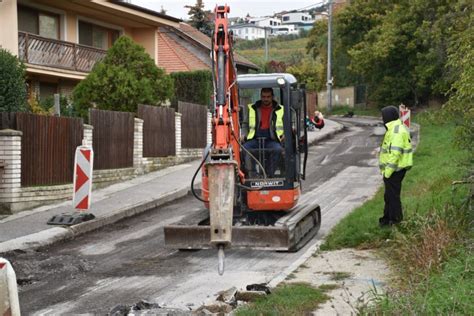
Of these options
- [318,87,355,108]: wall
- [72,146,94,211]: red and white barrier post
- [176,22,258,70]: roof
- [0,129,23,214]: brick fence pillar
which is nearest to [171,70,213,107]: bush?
[176,22,258,70]: roof

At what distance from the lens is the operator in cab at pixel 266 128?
11359mm

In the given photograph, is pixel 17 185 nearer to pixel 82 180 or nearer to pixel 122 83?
pixel 82 180

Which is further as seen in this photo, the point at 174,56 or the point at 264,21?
the point at 264,21

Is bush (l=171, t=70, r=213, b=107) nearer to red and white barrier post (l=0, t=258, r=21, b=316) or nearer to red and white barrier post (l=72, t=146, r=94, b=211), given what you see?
→ red and white barrier post (l=72, t=146, r=94, b=211)

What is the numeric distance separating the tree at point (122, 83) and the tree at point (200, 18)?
3807 centimetres

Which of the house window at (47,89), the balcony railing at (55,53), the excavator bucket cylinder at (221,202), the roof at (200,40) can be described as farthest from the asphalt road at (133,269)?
the roof at (200,40)

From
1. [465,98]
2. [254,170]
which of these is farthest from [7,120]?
[465,98]

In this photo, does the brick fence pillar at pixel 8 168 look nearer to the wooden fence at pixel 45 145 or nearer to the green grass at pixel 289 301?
the wooden fence at pixel 45 145

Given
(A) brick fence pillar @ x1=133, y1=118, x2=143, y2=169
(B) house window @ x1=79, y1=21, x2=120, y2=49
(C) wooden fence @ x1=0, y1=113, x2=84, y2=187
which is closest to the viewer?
(C) wooden fence @ x1=0, y1=113, x2=84, y2=187

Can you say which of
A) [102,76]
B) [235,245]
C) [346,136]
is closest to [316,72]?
[346,136]

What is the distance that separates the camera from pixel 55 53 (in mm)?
25078

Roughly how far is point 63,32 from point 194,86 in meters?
5.52

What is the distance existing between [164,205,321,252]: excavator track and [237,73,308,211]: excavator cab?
37cm

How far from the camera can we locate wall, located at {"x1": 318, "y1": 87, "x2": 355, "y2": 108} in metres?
59.8
